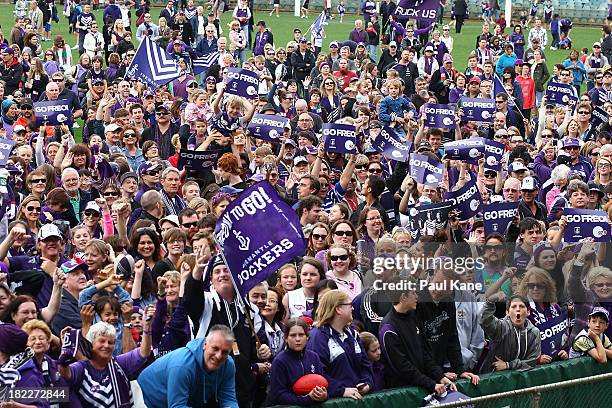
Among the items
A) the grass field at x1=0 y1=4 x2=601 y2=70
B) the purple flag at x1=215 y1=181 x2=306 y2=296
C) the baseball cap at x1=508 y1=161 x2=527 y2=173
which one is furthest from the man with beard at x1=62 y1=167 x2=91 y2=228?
the grass field at x1=0 y1=4 x2=601 y2=70

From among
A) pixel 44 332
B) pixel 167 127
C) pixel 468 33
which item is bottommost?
pixel 468 33

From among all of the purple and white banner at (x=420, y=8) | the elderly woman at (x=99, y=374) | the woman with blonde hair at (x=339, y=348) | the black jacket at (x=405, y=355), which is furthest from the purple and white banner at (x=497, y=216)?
the purple and white banner at (x=420, y=8)

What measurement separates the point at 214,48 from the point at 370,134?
15995 mm

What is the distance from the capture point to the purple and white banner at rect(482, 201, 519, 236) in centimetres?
1496

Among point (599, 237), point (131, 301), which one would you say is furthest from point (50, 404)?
point (599, 237)

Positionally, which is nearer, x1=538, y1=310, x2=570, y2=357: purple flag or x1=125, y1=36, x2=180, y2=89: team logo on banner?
x1=538, y1=310, x2=570, y2=357: purple flag

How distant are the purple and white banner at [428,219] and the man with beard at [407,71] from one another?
1368cm

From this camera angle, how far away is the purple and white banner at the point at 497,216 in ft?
49.1

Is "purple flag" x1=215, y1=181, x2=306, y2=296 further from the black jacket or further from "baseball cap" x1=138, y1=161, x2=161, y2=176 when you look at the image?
"baseball cap" x1=138, y1=161, x2=161, y2=176

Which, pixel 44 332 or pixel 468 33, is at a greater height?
pixel 44 332

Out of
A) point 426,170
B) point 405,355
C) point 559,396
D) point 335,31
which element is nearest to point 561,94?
point 426,170

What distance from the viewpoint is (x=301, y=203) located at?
1505cm

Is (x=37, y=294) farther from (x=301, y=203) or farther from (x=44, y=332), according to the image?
(x=301, y=203)

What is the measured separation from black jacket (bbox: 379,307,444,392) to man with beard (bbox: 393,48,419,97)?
1763 cm
